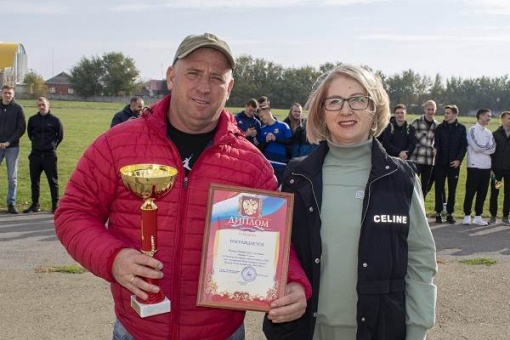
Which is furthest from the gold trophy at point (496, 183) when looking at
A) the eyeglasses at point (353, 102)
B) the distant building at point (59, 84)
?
the distant building at point (59, 84)

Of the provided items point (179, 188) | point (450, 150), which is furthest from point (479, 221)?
point (179, 188)

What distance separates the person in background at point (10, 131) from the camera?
9.73 meters

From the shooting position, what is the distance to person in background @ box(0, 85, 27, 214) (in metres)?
9.73

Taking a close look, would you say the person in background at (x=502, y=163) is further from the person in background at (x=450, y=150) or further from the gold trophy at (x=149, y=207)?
the gold trophy at (x=149, y=207)

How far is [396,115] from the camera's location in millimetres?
10609

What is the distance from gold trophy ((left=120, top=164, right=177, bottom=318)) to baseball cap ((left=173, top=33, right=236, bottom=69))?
55cm

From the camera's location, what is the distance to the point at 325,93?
8.06 ft

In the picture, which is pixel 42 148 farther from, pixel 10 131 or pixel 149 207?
pixel 149 207

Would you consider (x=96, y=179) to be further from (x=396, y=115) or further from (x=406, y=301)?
(x=396, y=115)

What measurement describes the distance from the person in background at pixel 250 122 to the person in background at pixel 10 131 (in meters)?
4.15

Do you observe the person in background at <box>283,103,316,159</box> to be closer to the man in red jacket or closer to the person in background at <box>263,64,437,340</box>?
the person in background at <box>263,64,437,340</box>

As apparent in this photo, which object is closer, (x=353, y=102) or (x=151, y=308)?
(x=151, y=308)

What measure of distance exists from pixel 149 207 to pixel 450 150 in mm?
9131

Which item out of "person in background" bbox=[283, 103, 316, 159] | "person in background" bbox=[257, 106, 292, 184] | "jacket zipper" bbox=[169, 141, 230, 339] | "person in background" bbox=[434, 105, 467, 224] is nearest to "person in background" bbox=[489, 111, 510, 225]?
"person in background" bbox=[434, 105, 467, 224]
